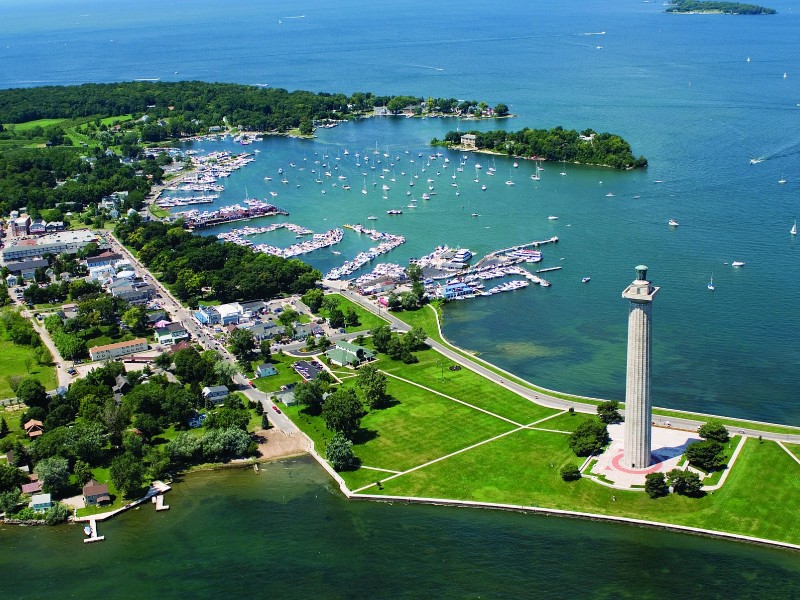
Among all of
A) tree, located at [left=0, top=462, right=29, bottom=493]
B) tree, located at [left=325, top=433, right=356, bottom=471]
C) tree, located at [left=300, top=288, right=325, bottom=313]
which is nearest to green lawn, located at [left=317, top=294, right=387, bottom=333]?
tree, located at [left=300, top=288, right=325, bottom=313]

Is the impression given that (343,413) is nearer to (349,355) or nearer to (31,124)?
(349,355)

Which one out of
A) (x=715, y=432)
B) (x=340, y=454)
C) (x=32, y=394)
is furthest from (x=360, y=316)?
(x=715, y=432)

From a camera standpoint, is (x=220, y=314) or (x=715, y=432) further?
(x=220, y=314)

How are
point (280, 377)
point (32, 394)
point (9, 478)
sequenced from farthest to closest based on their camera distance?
point (280, 377) → point (32, 394) → point (9, 478)

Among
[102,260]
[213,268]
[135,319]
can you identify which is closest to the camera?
[135,319]

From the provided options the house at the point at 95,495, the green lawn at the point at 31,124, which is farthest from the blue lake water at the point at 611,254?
the green lawn at the point at 31,124

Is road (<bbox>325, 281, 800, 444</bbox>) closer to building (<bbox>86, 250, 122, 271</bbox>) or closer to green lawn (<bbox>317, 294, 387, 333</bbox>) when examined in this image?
green lawn (<bbox>317, 294, 387, 333</bbox>)

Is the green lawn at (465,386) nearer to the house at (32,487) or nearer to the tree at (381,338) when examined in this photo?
the tree at (381,338)

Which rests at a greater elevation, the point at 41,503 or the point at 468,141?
the point at 468,141

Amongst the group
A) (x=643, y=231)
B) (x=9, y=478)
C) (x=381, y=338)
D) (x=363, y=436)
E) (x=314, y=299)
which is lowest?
(x=363, y=436)
